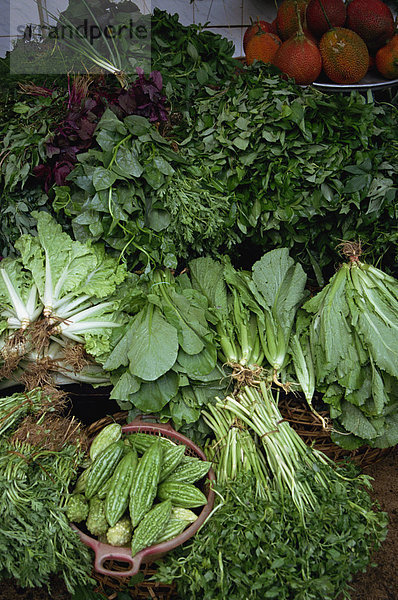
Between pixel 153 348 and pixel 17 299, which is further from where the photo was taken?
pixel 17 299

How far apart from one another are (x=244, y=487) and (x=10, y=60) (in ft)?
8.28

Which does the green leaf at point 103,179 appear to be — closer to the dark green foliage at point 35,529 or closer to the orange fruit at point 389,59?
the dark green foliage at point 35,529

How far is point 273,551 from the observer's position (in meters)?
1.48

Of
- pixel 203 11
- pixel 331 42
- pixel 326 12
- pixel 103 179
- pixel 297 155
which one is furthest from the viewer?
pixel 203 11

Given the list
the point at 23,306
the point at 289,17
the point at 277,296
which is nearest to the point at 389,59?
the point at 289,17

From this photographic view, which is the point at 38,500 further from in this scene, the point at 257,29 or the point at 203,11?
the point at 203,11

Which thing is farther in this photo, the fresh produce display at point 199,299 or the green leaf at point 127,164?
the green leaf at point 127,164

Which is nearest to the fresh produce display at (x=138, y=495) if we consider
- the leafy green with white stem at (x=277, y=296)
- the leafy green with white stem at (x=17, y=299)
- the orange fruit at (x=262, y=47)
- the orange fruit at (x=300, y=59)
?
the leafy green with white stem at (x=277, y=296)

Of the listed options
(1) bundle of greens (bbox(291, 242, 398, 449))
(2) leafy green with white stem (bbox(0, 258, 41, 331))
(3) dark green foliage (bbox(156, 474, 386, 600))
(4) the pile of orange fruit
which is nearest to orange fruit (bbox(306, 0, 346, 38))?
(4) the pile of orange fruit

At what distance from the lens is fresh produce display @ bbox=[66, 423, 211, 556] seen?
1.53m

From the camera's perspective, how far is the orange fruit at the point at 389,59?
2.49 metres

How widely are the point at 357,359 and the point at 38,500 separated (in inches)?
50.8

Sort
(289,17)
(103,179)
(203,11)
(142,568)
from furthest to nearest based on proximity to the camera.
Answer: (203,11) → (289,17) → (103,179) → (142,568)

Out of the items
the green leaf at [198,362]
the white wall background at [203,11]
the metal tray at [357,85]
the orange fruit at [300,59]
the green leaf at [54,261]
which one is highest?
the white wall background at [203,11]
